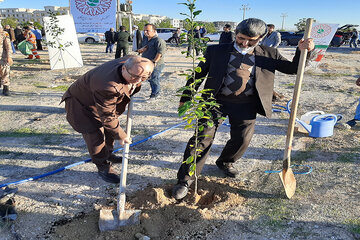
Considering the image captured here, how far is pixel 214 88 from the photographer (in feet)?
8.88

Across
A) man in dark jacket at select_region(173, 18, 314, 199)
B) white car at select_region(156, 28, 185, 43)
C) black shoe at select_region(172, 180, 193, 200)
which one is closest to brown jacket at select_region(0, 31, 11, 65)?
man in dark jacket at select_region(173, 18, 314, 199)

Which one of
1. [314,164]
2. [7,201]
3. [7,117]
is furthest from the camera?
[7,117]

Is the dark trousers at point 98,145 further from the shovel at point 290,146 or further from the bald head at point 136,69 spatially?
the shovel at point 290,146

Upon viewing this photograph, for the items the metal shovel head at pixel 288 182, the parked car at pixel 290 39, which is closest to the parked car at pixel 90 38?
the parked car at pixel 290 39

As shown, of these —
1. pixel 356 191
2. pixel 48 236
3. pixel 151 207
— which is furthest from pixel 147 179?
pixel 356 191

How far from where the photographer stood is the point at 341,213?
2.62 meters

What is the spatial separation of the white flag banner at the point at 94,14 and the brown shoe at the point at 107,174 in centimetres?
1380

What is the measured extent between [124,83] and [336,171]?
9.18 feet

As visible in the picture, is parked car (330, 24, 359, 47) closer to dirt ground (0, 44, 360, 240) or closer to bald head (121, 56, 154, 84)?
dirt ground (0, 44, 360, 240)

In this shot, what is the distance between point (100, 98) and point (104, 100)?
0.13 feet

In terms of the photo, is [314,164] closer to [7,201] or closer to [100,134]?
[100,134]

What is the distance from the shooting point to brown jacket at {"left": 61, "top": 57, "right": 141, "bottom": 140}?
241 cm

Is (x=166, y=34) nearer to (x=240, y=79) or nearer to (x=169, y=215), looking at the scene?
(x=240, y=79)

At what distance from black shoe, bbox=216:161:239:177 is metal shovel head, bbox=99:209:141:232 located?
4.17ft
